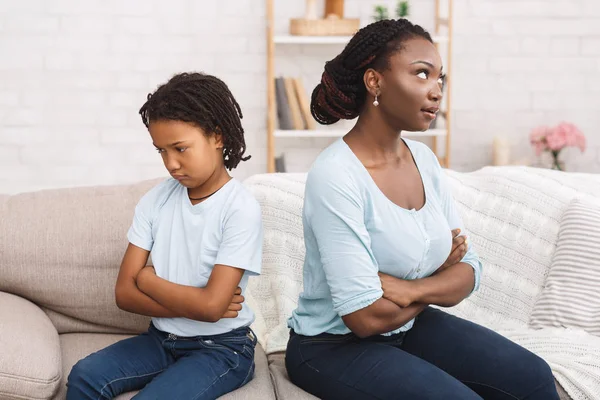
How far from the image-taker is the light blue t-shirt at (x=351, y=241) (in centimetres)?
156

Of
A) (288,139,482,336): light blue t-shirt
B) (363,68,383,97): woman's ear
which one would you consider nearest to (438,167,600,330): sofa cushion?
(288,139,482,336): light blue t-shirt

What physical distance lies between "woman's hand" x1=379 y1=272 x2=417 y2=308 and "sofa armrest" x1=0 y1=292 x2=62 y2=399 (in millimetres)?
710

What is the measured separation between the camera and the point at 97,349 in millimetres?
1938

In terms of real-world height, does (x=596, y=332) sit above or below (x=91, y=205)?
below

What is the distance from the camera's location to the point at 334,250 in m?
1.58

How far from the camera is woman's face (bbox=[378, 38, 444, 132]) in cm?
163

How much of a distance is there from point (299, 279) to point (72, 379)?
0.70 meters

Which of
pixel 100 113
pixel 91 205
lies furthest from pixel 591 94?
pixel 91 205

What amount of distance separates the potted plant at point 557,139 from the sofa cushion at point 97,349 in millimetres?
2633

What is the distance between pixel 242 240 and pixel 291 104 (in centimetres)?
253

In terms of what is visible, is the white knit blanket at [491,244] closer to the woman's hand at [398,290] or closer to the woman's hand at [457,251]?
the woman's hand at [457,251]

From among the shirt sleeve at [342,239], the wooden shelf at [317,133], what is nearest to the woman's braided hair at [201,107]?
the shirt sleeve at [342,239]

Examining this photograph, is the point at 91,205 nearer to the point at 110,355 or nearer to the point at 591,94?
the point at 110,355

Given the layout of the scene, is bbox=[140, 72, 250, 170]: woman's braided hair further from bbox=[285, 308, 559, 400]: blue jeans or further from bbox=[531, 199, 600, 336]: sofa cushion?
bbox=[531, 199, 600, 336]: sofa cushion
